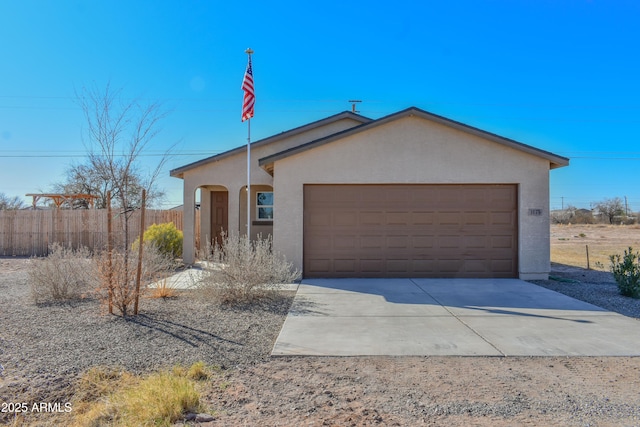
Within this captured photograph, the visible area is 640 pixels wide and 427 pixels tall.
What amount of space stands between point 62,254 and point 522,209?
11317mm

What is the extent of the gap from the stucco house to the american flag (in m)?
1.49

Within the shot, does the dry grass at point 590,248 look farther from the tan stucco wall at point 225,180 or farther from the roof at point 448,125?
the tan stucco wall at point 225,180

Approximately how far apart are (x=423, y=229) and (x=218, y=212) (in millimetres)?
8289

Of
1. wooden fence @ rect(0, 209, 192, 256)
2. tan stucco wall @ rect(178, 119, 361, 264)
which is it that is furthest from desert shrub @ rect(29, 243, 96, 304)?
wooden fence @ rect(0, 209, 192, 256)

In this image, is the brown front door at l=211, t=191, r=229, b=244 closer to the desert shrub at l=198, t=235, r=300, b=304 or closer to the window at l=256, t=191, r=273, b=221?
the window at l=256, t=191, r=273, b=221

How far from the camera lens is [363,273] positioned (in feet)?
33.9

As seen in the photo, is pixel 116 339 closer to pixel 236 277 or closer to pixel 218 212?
pixel 236 277

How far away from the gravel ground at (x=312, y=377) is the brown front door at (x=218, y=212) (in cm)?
850

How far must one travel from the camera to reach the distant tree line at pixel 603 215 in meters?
52.8

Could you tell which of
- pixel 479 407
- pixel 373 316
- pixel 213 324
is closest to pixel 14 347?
pixel 213 324

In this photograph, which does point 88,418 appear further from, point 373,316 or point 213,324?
point 373,316

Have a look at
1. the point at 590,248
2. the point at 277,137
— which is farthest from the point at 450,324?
the point at 590,248

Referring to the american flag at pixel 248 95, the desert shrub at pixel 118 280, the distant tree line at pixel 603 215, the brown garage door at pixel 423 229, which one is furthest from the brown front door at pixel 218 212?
the distant tree line at pixel 603 215

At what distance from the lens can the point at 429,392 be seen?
148 inches
